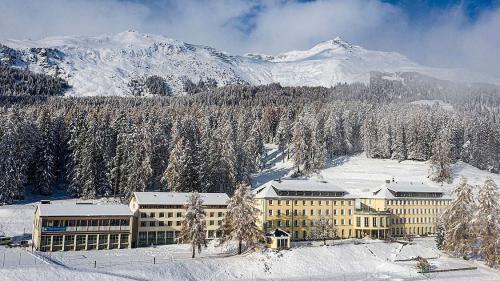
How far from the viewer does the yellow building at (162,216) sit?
82375mm

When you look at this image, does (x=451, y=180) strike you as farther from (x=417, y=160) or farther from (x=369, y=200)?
(x=369, y=200)

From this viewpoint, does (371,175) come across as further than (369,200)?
Yes

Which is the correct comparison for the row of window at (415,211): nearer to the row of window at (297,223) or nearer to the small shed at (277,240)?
the row of window at (297,223)

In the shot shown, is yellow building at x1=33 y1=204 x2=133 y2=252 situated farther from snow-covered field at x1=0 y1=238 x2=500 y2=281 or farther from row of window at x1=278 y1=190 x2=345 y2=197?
row of window at x1=278 y1=190 x2=345 y2=197

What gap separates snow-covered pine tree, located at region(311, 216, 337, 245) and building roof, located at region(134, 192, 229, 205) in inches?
698

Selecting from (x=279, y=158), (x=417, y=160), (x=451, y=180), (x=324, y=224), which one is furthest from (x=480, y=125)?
(x=324, y=224)

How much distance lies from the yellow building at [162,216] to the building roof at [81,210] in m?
3.57

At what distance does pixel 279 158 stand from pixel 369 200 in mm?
51692

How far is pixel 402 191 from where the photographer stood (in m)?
102

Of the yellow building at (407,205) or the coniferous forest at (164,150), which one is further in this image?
the yellow building at (407,205)

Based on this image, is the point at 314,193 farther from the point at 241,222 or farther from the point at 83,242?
the point at 83,242

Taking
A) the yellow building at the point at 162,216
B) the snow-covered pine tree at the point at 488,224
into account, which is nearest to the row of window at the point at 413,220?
the snow-covered pine tree at the point at 488,224

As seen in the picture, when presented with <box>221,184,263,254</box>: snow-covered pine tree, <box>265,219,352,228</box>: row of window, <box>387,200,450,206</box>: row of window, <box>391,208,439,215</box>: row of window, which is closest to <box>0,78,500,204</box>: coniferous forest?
<box>387,200,450,206</box>: row of window

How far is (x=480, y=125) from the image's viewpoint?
15312 cm
